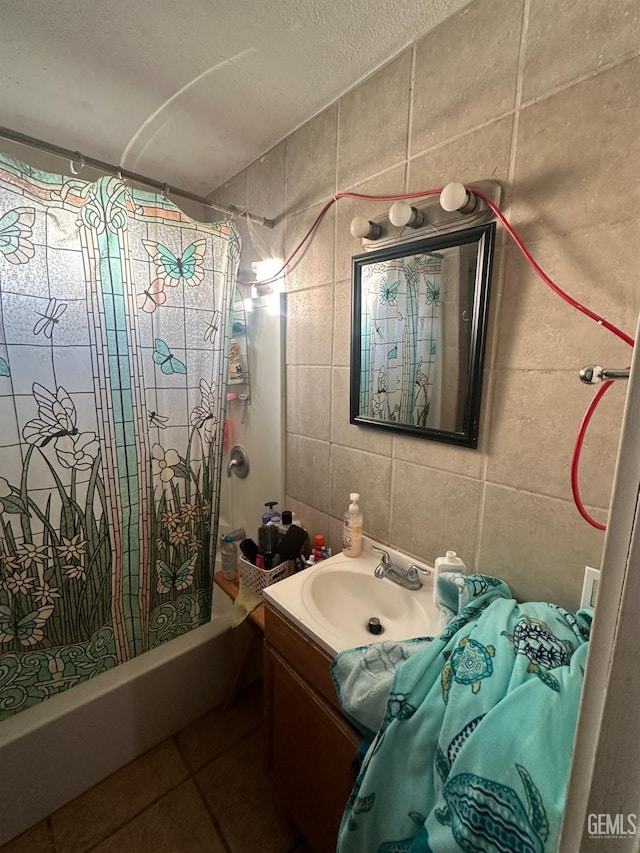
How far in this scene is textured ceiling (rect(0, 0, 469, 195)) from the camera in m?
0.89

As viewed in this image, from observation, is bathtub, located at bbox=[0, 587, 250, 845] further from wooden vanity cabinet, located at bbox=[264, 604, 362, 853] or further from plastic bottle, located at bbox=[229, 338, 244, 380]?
plastic bottle, located at bbox=[229, 338, 244, 380]

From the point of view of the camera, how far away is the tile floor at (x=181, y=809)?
108cm

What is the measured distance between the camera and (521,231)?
81cm

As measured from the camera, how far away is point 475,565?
0.96m

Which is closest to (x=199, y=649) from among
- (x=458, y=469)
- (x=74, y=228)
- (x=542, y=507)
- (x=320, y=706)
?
(x=320, y=706)

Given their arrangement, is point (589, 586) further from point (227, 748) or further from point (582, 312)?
point (227, 748)

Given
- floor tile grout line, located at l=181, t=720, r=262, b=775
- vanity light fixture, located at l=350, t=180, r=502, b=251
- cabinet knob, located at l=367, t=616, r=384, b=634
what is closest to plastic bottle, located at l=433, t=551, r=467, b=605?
cabinet knob, located at l=367, t=616, r=384, b=634

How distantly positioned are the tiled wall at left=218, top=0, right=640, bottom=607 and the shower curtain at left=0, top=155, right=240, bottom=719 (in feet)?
1.84

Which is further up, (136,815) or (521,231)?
(521,231)

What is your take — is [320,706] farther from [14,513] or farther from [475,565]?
[14,513]

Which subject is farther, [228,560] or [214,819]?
[228,560]

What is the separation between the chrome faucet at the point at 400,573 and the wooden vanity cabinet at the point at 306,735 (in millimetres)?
319

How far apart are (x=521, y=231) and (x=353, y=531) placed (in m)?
0.98

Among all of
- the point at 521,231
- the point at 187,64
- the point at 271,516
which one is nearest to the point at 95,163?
the point at 187,64
